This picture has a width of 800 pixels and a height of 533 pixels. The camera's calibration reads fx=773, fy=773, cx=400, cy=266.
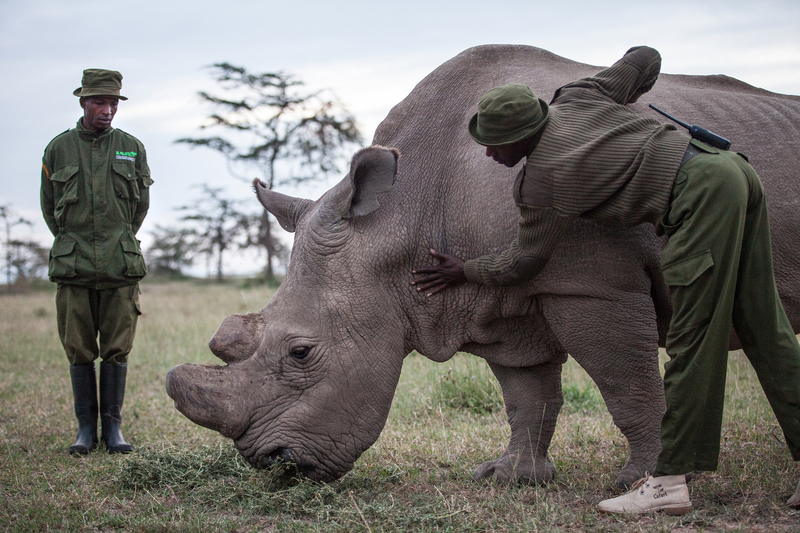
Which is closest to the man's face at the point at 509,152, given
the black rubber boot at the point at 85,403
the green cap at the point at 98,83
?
the green cap at the point at 98,83

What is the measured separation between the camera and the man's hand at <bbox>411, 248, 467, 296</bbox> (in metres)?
4.05

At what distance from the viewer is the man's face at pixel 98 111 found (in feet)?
19.2

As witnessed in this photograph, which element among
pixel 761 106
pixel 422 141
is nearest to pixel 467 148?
pixel 422 141

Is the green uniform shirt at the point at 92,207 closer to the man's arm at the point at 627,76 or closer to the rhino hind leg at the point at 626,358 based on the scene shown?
the rhino hind leg at the point at 626,358

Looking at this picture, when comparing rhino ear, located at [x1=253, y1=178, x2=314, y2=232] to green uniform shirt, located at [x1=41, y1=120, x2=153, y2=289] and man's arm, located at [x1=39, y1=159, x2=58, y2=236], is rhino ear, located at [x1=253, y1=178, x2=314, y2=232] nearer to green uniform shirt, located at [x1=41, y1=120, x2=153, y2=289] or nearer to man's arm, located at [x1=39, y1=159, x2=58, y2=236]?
green uniform shirt, located at [x1=41, y1=120, x2=153, y2=289]

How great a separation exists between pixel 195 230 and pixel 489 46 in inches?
1312

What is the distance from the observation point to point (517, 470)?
14.7 feet

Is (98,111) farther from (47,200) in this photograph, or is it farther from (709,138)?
(709,138)

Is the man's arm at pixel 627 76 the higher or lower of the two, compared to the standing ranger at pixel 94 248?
higher

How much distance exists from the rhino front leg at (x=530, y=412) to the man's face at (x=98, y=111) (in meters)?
3.51

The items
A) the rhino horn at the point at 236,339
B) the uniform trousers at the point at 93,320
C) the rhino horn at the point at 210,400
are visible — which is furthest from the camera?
the uniform trousers at the point at 93,320

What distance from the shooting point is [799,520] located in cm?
333

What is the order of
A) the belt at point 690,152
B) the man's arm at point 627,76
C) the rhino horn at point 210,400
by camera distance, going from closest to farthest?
the belt at point 690,152
the man's arm at point 627,76
the rhino horn at point 210,400

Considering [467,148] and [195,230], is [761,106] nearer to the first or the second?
[467,148]
